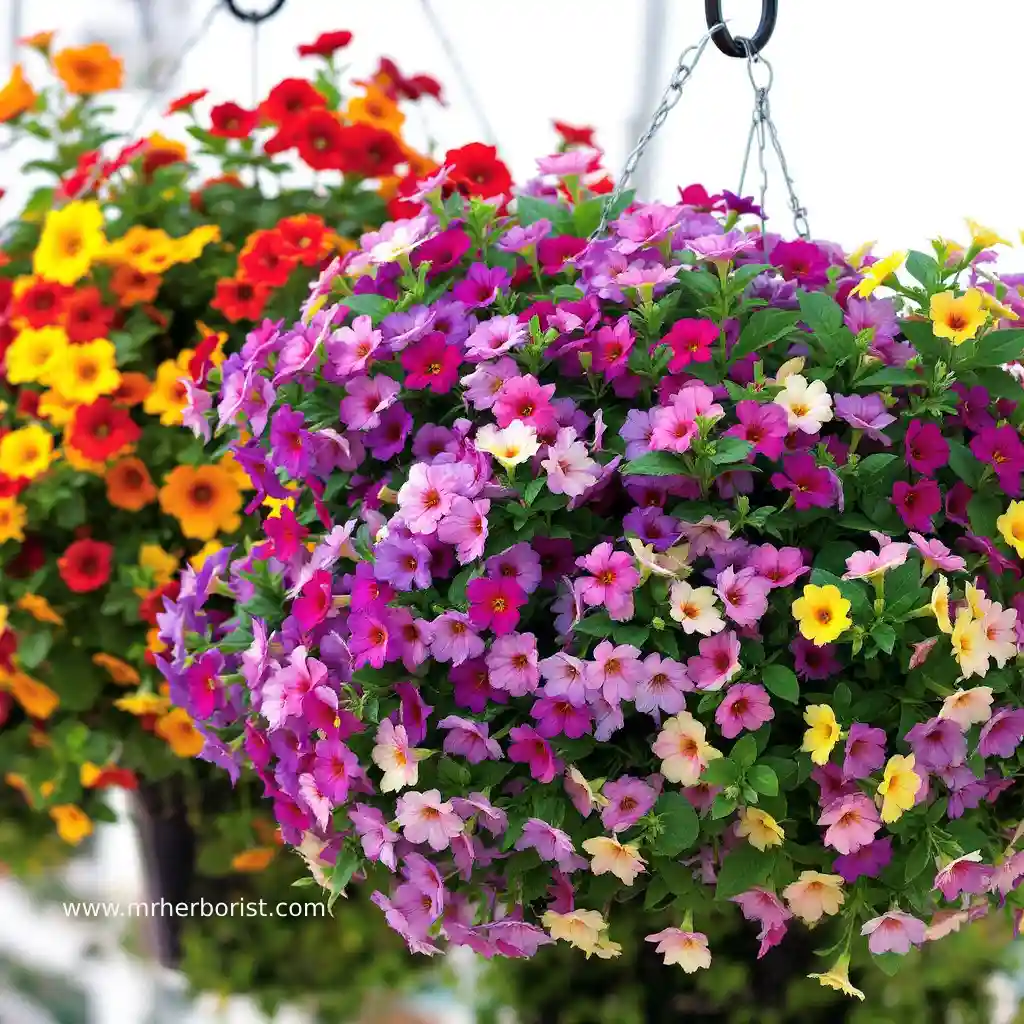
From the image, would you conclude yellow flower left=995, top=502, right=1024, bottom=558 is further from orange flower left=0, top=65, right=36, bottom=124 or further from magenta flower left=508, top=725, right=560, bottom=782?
orange flower left=0, top=65, right=36, bottom=124

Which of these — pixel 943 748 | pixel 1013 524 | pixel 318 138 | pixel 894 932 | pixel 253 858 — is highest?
pixel 318 138

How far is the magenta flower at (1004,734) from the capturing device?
649 millimetres

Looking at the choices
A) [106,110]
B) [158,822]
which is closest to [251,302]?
[106,110]

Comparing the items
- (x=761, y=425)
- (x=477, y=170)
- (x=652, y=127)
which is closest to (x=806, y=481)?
(x=761, y=425)

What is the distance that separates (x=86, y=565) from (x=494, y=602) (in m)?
0.57

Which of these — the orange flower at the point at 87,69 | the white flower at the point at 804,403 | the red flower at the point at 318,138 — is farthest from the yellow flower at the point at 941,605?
the orange flower at the point at 87,69

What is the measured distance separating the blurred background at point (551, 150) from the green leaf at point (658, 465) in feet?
1.55

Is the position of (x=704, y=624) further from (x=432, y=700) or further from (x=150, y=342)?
(x=150, y=342)

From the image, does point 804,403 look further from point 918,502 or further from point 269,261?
point 269,261

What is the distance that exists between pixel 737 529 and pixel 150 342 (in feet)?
2.16

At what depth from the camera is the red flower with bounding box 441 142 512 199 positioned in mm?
923

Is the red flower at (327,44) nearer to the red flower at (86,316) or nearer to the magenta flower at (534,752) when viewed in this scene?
the red flower at (86,316)

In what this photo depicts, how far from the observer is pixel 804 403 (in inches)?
25.1

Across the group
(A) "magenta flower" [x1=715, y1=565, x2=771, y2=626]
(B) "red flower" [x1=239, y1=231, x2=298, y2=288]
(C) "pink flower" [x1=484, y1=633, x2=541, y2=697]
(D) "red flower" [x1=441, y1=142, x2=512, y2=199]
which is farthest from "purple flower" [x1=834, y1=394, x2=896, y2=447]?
(B) "red flower" [x1=239, y1=231, x2=298, y2=288]
